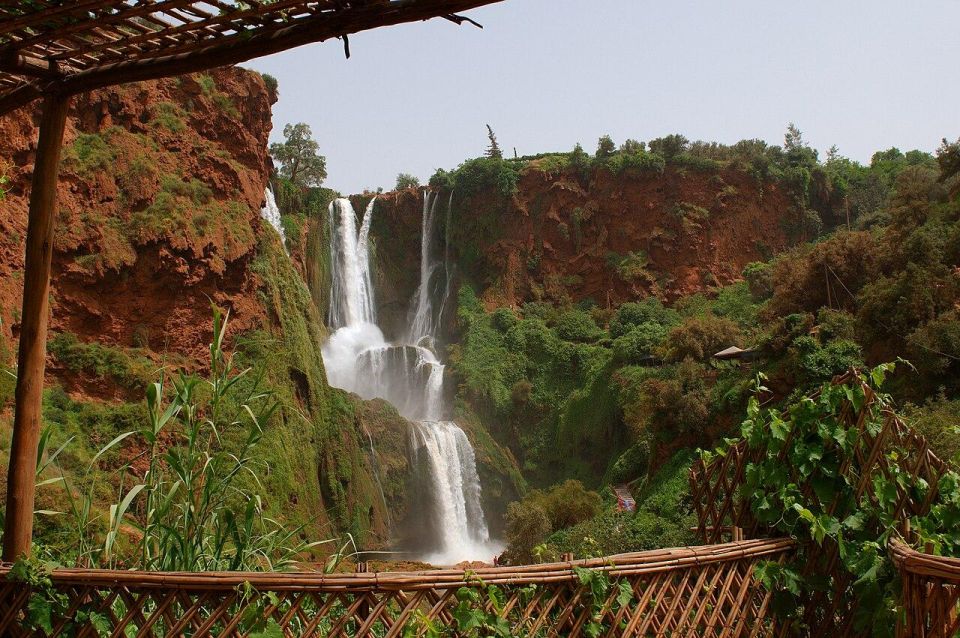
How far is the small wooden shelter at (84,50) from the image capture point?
2.40 m

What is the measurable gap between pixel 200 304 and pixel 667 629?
52.2ft

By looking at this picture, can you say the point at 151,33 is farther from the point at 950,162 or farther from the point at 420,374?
the point at 420,374

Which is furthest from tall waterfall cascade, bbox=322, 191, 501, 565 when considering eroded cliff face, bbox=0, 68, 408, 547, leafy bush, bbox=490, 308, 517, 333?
leafy bush, bbox=490, 308, 517, 333

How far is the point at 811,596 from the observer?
9.14ft

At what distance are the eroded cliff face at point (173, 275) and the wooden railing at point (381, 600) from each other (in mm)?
10410

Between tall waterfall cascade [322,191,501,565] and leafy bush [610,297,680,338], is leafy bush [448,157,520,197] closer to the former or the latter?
tall waterfall cascade [322,191,501,565]

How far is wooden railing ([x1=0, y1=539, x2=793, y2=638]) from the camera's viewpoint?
2.09 meters

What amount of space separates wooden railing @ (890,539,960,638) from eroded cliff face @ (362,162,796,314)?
98.1 feet

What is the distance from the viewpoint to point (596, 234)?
33.2 m

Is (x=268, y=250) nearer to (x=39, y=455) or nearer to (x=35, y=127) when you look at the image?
(x=35, y=127)

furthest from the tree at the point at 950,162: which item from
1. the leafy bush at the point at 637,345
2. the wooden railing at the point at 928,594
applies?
the wooden railing at the point at 928,594

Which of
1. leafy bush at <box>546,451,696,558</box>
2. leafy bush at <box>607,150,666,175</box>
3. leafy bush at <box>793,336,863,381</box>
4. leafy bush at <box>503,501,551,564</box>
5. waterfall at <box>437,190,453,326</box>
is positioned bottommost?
leafy bush at <box>503,501,551,564</box>

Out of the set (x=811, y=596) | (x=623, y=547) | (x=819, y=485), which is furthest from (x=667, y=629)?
(x=623, y=547)

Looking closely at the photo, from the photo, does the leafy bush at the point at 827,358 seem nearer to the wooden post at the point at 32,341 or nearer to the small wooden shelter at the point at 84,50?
the small wooden shelter at the point at 84,50
